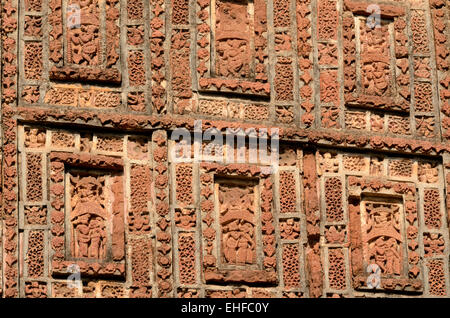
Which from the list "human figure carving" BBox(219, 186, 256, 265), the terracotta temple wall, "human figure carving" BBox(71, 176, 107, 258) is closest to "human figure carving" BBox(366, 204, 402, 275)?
the terracotta temple wall

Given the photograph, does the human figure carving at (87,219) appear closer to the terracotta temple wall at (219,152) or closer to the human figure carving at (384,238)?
the terracotta temple wall at (219,152)

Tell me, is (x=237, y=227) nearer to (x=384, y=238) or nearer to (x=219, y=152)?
→ (x=219, y=152)

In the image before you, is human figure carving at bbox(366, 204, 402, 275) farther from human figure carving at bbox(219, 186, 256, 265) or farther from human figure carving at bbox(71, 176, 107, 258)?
human figure carving at bbox(71, 176, 107, 258)

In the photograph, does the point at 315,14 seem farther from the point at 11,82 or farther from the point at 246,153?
the point at 11,82

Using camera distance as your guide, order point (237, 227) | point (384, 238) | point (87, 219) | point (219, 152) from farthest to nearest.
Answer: point (384, 238) < point (219, 152) < point (237, 227) < point (87, 219)

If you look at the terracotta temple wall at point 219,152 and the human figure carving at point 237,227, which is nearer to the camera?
the terracotta temple wall at point 219,152

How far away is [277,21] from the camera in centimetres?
2728

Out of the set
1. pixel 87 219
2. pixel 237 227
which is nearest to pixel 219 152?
pixel 237 227

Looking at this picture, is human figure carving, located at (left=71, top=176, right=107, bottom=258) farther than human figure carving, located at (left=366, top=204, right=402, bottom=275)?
No

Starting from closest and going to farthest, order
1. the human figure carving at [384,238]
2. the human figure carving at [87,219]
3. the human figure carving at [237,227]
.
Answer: the human figure carving at [87,219], the human figure carving at [237,227], the human figure carving at [384,238]

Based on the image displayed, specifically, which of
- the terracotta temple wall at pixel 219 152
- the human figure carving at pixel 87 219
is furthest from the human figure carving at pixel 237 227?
the human figure carving at pixel 87 219

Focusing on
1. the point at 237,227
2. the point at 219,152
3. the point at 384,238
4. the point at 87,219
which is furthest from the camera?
the point at 384,238

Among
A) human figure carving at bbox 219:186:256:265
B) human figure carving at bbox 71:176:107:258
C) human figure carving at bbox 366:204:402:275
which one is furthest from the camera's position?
human figure carving at bbox 366:204:402:275
